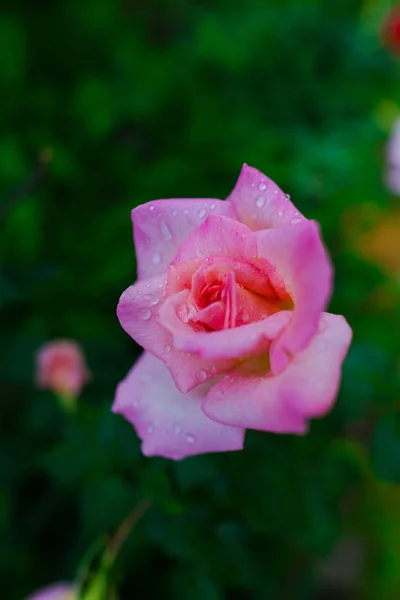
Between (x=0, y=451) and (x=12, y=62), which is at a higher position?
(x=12, y=62)

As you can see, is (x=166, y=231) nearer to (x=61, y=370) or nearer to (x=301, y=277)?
(x=301, y=277)

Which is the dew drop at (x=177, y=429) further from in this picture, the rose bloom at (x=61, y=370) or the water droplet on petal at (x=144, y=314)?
the rose bloom at (x=61, y=370)

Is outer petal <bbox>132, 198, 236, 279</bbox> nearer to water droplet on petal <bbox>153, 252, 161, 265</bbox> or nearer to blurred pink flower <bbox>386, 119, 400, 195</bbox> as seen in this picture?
water droplet on petal <bbox>153, 252, 161, 265</bbox>

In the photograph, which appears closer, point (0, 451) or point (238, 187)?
point (238, 187)

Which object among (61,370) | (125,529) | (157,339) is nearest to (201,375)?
(157,339)

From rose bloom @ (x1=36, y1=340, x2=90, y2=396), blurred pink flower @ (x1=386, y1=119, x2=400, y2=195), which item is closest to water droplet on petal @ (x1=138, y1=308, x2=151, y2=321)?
rose bloom @ (x1=36, y1=340, x2=90, y2=396)

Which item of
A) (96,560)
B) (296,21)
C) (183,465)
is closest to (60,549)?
(96,560)

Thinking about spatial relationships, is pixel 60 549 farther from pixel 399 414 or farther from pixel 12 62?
pixel 12 62
